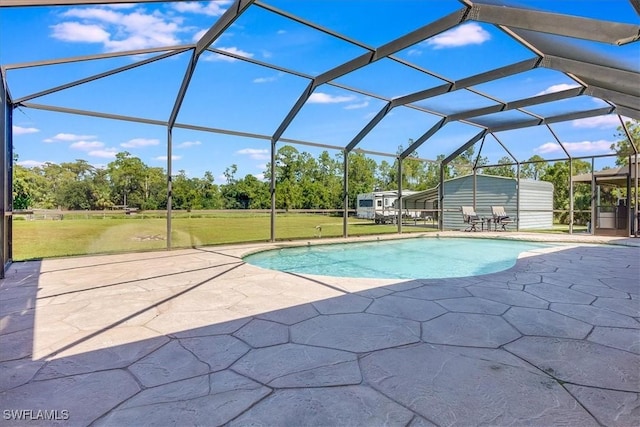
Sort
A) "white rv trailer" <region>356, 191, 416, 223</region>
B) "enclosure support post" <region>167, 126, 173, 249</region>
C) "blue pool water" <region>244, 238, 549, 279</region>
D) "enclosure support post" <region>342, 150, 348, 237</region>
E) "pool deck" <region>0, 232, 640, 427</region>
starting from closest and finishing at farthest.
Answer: "pool deck" <region>0, 232, 640, 427</region> → "blue pool water" <region>244, 238, 549, 279</region> → "enclosure support post" <region>167, 126, 173, 249</region> → "enclosure support post" <region>342, 150, 348, 237</region> → "white rv trailer" <region>356, 191, 416, 223</region>

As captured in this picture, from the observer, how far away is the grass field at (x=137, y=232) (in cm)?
534

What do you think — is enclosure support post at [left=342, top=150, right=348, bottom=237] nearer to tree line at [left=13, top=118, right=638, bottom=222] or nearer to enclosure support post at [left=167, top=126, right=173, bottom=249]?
tree line at [left=13, top=118, right=638, bottom=222]

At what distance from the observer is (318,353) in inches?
77.9

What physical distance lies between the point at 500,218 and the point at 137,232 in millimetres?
11543

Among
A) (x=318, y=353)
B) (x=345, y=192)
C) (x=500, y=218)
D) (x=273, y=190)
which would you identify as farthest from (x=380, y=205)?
(x=318, y=353)

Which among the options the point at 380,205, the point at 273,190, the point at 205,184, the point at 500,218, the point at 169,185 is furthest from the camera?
the point at 380,205

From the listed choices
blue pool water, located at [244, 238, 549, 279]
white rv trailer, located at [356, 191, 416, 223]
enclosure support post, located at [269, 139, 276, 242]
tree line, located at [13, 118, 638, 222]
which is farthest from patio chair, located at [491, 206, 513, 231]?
enclosure support post, located at [269, 139, 276, 242]

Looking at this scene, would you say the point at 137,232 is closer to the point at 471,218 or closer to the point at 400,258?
the point at 400,258

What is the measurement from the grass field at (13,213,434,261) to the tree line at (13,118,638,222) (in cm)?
25

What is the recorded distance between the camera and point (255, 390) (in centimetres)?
158

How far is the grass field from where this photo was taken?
5.34 metres

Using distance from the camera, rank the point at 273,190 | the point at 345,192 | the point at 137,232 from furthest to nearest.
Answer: the point at 345,192
the point at 273,190
the point at 137,232

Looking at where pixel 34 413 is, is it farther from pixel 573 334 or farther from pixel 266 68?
pixel 266 68

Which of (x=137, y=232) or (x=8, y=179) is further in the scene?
(x=137, y=232)
